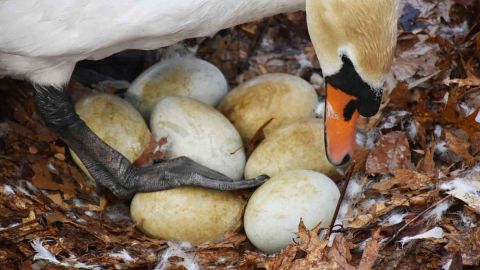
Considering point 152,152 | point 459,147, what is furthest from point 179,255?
point 459,147

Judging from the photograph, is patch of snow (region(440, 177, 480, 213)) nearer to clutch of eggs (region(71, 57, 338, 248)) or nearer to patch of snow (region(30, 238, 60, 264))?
clutch of eggs (region(71, 57, 338, 248))

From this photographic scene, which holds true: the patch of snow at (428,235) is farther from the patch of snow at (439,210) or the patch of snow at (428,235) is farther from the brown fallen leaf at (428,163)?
the brown fallen leaf at (428,163)

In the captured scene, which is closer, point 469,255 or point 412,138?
point 469,255

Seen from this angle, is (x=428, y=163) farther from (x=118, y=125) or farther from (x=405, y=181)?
(x=118, y=125)

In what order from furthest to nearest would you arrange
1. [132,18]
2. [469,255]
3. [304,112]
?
[304,112] < [132,18] < [469,255]

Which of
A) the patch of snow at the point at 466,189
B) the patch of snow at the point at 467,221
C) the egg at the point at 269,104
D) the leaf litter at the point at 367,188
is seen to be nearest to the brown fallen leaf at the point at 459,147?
the leaf litter at the point at 367,188

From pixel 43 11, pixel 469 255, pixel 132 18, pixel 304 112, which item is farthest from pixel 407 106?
pixel 43 11

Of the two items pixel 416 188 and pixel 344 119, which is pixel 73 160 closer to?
pixel 344 119
